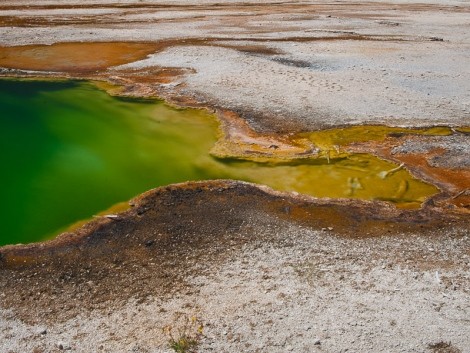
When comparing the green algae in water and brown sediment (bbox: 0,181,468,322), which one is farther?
the green algae in water

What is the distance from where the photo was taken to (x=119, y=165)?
1012cm

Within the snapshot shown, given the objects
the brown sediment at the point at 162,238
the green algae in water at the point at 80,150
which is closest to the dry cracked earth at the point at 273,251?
the brown sediment at the point at 162,238

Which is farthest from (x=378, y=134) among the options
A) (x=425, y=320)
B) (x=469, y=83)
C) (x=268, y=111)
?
(x=425, y=320)

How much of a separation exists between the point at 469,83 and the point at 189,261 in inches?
422

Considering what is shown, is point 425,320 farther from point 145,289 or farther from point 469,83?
point 469,83

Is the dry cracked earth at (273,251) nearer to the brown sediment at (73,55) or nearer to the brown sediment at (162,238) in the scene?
the brown sediment at (162,238)

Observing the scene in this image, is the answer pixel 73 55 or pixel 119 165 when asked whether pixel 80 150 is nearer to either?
pixel 119 165

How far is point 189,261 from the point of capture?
6.97 m

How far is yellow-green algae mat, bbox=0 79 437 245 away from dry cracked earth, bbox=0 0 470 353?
434 millimetres

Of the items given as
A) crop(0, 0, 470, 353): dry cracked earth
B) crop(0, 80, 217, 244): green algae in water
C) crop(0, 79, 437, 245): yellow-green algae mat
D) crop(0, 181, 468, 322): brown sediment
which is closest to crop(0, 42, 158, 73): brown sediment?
crop(0, 80, 217, 244): green algae in water

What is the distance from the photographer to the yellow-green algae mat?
8672 mm

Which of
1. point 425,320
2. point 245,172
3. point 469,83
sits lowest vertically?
point 425,320

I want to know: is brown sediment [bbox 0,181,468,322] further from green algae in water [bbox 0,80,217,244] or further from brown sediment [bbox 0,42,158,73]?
brown sediment [bbox 0,42,158,73]

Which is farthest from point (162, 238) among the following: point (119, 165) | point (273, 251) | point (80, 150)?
point (80, 150)
